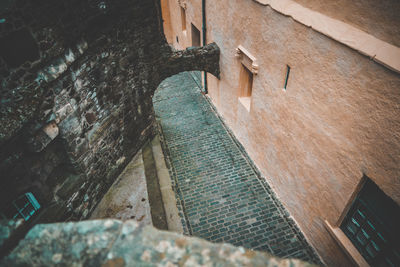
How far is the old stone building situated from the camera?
9.45 feet

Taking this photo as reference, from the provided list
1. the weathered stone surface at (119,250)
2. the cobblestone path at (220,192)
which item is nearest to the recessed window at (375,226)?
the cobblestone path at (220,192)

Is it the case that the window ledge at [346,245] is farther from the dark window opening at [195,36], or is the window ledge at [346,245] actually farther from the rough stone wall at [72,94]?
the dark window opening at [195,36]

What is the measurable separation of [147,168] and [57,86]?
3276 mm

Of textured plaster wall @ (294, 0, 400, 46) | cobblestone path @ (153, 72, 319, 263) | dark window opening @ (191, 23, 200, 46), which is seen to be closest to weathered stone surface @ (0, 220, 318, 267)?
textured plaster wall @ (294, 0, 400, 46)

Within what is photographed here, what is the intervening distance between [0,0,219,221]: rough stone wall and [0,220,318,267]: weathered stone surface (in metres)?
2.12

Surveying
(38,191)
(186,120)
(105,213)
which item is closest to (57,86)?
(38,191)

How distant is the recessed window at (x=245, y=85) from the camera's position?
24.0 feet

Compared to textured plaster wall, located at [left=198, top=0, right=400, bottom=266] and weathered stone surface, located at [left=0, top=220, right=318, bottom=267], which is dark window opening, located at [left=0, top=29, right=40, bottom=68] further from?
textured plaster wall, located at [left=198, top=0, right=400, bottom=266]

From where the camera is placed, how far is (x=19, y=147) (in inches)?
139

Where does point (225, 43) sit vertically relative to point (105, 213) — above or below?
above

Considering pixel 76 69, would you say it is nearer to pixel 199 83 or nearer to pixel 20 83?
pixel 20 83

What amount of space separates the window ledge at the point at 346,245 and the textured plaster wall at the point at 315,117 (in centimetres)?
18

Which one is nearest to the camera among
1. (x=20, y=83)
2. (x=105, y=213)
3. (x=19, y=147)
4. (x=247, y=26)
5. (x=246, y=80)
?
(x=20, y=83)

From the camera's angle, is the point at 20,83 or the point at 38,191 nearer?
the point at 20,83
